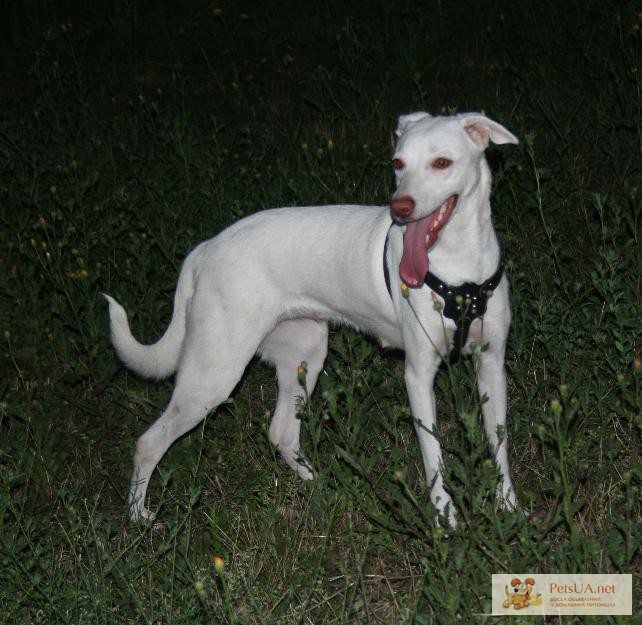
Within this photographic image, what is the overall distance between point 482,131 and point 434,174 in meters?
0.35

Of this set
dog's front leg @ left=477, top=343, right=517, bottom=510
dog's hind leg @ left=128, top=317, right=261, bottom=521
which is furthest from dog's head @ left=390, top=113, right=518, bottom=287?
dog's hind leg @ left=128, top=317, right=261, bottom=521

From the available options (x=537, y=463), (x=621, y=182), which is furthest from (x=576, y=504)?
(x=621, y=182)

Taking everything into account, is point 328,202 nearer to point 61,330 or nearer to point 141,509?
point 61,330

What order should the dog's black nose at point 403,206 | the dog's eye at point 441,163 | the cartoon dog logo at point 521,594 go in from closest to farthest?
the cartoon dog logo at point 521,594
the dog's black nose at point 403,206
the dog's eye at point 441,163

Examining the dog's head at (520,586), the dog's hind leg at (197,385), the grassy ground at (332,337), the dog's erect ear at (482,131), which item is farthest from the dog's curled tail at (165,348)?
the dog's head at (520,586)

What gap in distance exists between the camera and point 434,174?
155 inches

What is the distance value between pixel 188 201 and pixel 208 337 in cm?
247

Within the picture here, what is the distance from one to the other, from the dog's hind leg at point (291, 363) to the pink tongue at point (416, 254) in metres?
1.06

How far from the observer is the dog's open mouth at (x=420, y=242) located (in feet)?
13.1

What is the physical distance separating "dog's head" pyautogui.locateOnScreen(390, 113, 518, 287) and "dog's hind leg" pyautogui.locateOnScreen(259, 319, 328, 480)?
1082 mm

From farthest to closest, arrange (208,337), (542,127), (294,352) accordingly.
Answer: (542,127) → (294,352) → (208,337)

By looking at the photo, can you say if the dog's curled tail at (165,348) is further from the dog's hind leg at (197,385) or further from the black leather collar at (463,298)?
the black leather collar at (463,298)

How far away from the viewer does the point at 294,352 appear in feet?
16.5

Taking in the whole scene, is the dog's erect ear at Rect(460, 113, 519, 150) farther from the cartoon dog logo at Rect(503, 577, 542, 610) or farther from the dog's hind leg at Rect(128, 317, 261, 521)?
the cartoon dog logo at Rect(503, 577, 542, 610)
